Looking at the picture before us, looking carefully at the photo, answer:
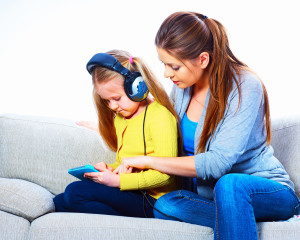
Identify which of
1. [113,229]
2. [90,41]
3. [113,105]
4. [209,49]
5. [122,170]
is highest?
[209,49]

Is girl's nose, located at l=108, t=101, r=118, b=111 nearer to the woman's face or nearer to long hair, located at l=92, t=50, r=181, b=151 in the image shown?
long hair, located at l=92, t=50, r=181, b=151

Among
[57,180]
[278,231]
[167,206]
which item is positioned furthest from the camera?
[57,180]

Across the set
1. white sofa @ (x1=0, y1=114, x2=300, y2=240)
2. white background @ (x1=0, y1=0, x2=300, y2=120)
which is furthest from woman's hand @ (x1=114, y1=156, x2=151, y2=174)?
white background @ (x1=0, y1=0, x2=300, y2=120)

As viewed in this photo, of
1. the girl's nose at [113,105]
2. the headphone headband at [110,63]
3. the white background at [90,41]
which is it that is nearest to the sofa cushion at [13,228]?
the girl's nose at [113,105]

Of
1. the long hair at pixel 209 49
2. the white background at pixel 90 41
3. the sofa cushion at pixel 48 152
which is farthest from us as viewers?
the white background at pixel 90 41

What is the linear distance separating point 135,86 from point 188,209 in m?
0.51

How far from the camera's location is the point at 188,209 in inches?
63.3

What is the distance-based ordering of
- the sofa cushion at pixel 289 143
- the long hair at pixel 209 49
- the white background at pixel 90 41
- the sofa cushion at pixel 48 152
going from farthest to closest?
the white background at pixel 90 41, the sofa cushion at pixel 48 152, the sofa cushion at pixel 289 143, the long hair at pixel 209 49

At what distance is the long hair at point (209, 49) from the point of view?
5.34ft

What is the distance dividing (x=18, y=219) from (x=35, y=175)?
1.60ft

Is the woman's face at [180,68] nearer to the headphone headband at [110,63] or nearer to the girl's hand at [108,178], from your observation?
the headphone headband at [110,63]

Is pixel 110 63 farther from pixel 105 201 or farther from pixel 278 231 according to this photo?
pixel 278 231

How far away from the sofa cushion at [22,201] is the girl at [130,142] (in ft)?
0.31

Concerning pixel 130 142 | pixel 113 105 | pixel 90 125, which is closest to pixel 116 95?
pixel 113 105
